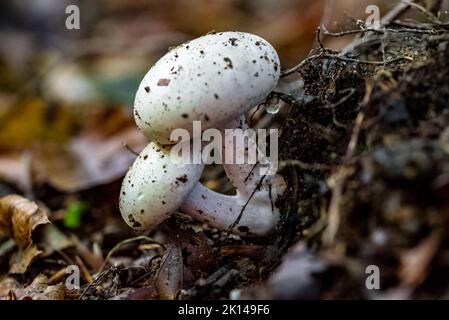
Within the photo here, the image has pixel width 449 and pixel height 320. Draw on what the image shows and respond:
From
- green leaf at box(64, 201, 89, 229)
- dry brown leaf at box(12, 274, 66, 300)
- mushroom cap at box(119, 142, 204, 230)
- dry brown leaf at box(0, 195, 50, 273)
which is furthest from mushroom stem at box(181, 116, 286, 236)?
green leaf at box(64, 201, 89, 229)

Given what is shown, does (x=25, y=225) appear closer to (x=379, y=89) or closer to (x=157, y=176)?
(x=157, y=176)

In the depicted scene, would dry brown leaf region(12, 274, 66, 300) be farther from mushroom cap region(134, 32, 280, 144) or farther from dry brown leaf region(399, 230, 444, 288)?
dry brown leaf region(399, 230, 444, 288)

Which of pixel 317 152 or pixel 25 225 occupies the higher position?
pixel 317 152

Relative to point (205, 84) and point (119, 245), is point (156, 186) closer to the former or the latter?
point (205, 84)

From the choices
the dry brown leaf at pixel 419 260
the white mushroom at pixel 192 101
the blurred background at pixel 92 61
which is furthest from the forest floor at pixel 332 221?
the blurred background at pixel 92 61

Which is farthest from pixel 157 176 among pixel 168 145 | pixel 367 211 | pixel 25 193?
pixel 25 193

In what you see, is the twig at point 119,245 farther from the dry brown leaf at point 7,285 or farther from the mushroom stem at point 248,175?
the mushroom stem at point 248,175

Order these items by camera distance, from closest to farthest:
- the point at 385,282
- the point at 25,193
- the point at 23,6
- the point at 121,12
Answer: the point at 385,282
the point at 25,193
the point at 23,6
the point at 121,12
